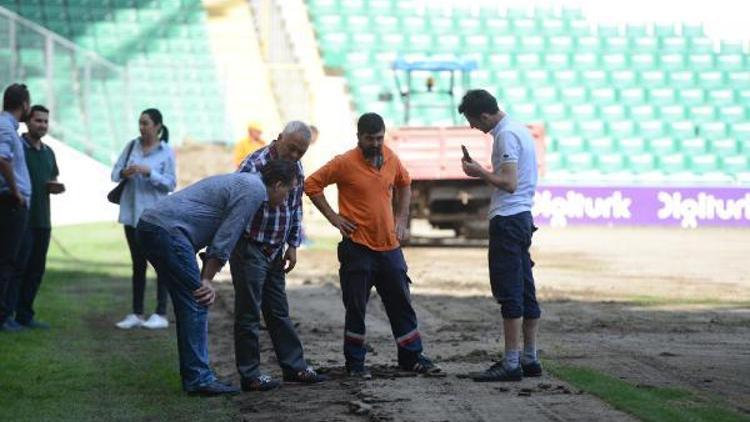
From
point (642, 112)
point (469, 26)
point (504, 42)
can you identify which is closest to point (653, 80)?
point (642, 112)

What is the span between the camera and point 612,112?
3959 cm

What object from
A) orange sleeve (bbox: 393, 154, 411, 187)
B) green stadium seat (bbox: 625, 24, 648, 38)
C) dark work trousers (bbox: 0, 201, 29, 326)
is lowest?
dark work trousers (bbox: 0, 201, 29, 326)

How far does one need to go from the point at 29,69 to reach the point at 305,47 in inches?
506

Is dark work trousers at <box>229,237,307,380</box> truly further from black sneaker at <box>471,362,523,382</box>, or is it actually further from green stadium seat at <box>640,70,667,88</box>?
green stadium seat at <box>640,70,667,88</box>

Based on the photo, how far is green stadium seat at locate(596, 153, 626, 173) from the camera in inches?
1490

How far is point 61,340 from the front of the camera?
12.7 m

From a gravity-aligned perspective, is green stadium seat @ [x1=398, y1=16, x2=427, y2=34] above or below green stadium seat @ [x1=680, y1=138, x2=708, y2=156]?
above

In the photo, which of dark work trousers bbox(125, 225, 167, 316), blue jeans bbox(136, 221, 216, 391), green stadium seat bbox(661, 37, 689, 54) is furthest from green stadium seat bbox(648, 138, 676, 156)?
blue jeans bbox(136, 221, 216, 391)

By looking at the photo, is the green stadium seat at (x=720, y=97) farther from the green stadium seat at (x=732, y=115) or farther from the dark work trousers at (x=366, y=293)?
the dark work trousers at (x=366, y=293)

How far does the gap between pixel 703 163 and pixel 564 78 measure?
4391 millimetres

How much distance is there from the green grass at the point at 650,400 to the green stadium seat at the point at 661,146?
96.2 feet

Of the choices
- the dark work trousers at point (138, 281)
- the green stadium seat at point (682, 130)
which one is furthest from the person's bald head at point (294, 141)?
the green stadium seat at point (682, 130)

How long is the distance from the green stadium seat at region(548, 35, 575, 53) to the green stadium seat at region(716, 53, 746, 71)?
4.17 metres

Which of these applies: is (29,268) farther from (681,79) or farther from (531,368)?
(681,79)
